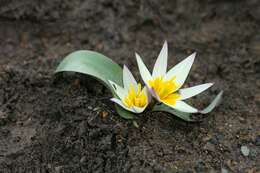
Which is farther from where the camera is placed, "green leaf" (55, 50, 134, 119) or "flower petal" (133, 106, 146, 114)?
"green leaf" (55, 50, 134, 119)

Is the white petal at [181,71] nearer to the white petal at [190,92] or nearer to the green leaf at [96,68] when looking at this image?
the white petal at [190,92]

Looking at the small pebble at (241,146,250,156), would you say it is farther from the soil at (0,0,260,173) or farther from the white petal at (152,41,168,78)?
the white petal at (152,41,168,78)

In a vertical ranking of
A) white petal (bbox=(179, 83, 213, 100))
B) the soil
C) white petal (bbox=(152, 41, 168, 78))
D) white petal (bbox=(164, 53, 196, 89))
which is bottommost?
the soil

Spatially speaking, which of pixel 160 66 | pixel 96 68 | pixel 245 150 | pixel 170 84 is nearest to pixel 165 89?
pixel 170 84

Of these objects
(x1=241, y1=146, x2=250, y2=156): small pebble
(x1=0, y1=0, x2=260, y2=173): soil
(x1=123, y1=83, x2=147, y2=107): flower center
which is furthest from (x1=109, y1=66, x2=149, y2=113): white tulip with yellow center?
(x1=241, y1=146, x2=250, y2=156): small pebble

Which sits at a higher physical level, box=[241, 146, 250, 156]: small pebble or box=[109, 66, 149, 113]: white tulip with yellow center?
box=[109, 66, 149, 113]: white tulip with yellow center

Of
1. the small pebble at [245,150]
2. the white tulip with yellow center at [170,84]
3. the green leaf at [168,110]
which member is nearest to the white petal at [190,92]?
the white tulip with yellow center at [170,84]

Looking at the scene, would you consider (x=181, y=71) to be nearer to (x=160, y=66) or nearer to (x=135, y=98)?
(x=160, y=66)
